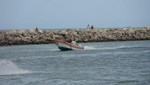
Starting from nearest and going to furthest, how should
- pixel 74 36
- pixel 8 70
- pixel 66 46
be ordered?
pixel 8 70 < pixel 66 46 < pixel 74 36

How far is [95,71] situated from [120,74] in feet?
9.06

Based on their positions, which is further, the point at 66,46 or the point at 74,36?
the point at 74,36

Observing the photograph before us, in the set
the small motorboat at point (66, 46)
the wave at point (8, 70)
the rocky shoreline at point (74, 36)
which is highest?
the wave at point (8, 70)

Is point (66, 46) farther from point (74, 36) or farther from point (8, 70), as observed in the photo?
point (8, 70)

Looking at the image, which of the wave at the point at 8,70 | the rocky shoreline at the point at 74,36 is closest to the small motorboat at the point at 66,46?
the rocky shoreline at the point at 74,36

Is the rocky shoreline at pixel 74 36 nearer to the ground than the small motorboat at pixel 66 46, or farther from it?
nearer to the ground

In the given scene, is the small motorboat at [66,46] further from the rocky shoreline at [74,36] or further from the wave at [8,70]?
the wave at [8,70]

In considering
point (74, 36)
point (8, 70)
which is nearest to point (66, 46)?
point (74, 36)

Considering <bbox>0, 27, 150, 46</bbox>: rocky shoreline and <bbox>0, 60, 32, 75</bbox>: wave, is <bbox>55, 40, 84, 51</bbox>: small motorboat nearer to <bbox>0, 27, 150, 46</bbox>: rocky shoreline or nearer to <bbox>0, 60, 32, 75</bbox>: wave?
<bbox>0, 27, 150, 46</bbox>: rocky shoreline

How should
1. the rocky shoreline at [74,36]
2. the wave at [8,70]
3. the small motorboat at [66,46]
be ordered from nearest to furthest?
the wave at [8,70]
the small motorboat at [66,46]
the rocky shoreline at [74,36]

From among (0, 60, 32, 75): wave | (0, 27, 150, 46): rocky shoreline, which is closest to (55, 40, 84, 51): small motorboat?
(0, 27, 150, 46): rocky shoreline

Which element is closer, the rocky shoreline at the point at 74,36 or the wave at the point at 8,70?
the wave at the point at 8,70

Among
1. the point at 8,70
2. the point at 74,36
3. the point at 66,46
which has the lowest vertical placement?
the point at 74,36

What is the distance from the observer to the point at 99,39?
84.4 m
